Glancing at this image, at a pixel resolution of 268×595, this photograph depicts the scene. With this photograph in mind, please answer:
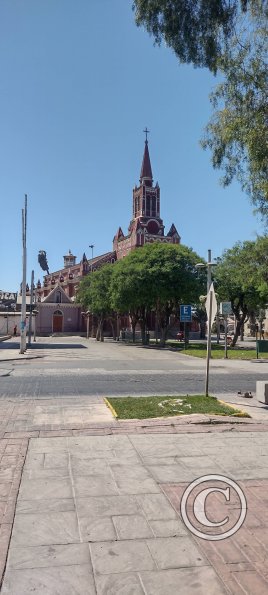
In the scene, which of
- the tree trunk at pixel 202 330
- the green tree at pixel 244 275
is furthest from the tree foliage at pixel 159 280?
the tree trunk at pixel 202 330

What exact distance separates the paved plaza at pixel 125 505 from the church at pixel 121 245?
63.3 m

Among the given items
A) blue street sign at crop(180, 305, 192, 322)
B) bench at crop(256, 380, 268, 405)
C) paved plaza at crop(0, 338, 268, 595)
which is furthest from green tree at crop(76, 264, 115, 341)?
paved plaza at crop(0, 338, 268, 595)

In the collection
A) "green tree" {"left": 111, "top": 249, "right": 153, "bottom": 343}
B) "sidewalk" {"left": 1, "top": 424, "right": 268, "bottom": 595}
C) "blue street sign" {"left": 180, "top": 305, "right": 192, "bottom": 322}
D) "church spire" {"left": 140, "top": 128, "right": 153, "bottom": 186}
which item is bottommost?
"sidewalk" {"left": 1, "top": 424, "right": 268, "bottom": 595}

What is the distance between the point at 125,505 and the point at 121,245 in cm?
7286

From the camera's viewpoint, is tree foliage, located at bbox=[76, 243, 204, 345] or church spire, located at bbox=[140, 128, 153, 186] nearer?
tree foliage, located at bbox=[76, 243, 204, 345]

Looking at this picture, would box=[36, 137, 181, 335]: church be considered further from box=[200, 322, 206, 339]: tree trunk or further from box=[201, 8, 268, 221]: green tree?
box=[201, 8, 268, 221]: green tree

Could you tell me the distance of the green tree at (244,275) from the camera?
29938 millimetres

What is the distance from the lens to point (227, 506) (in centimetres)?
440

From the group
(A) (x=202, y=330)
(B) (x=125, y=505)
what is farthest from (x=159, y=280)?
(A) (x=202, y=330)

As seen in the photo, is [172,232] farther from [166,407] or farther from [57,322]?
[166,407]

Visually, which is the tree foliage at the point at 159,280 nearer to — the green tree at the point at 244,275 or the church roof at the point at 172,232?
the green tree at the point at 244,275

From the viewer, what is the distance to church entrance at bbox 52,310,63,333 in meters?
73.7

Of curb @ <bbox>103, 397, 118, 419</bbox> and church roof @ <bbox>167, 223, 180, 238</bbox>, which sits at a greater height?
church roof @ <bbox>167, 223, 180, 238</bbox>

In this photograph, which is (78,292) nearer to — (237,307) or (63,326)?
(63,326)
